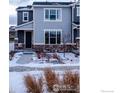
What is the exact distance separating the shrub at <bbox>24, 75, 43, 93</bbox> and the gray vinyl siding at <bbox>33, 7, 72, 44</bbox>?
14.6 inches

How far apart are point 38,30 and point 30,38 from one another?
11 cm

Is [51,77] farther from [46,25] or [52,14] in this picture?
[52,14]

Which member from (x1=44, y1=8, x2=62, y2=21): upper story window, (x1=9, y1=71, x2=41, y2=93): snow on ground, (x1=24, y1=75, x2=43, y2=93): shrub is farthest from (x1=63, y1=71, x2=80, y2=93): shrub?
(x1=44, y1=8, x2=62, y2=21): upper story window

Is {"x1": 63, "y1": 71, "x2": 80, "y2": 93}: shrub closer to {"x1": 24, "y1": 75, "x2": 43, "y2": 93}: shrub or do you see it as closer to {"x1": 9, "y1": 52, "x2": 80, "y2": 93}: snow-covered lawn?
{"x1": 9, "y1": 52, "x2": 80, "y2": 93}: snow-covered lawn

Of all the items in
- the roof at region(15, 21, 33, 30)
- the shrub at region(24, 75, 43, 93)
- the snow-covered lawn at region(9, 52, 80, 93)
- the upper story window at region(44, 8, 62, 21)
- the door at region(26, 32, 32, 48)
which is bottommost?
the shrub at region(24, 75, 43, 93)

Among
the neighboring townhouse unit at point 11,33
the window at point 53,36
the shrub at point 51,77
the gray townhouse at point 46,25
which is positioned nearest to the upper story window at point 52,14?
the gray townhouse at point 46,25

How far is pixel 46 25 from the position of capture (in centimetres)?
254

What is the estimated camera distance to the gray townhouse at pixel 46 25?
2518 millimetres

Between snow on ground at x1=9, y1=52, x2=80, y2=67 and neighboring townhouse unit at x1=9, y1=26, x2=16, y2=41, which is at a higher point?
neighboring townhouse unit at x1=9, y1=26, x2=16, y2=41

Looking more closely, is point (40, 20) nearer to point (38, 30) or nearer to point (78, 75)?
point (38, 30)

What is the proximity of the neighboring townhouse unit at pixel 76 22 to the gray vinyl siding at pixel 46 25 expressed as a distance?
0.15ft

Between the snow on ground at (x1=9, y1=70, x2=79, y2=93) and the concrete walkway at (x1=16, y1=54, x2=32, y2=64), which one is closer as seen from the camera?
the snow on ground at (x1=9, y1=70, x2=79, y2=93)

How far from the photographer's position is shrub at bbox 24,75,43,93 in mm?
2449
